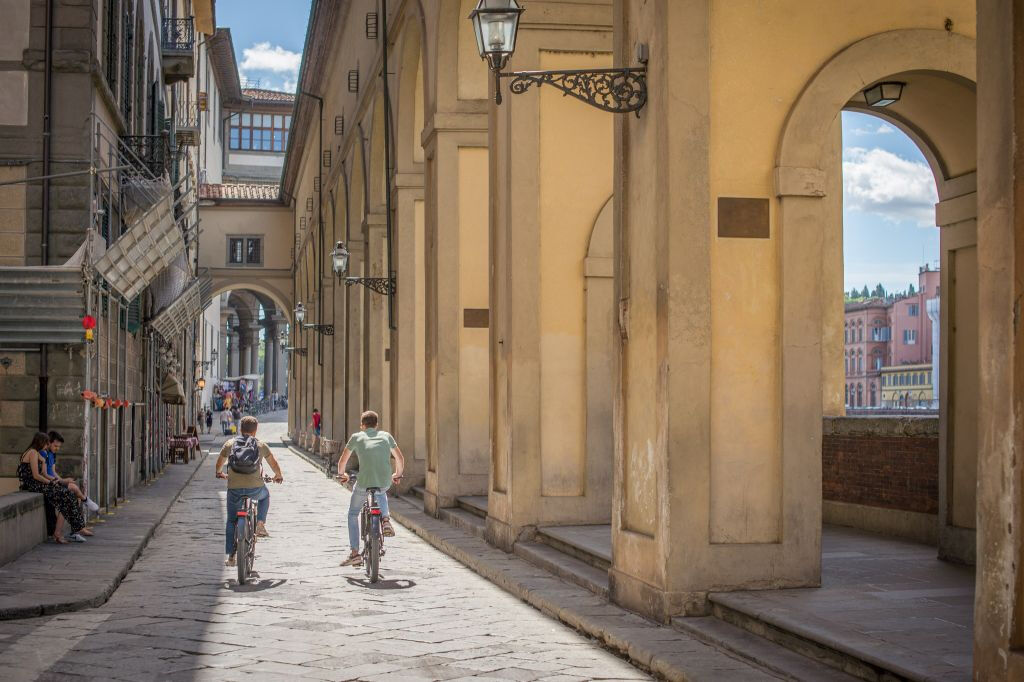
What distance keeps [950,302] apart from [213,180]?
175 ft

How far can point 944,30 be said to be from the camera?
8.84 m

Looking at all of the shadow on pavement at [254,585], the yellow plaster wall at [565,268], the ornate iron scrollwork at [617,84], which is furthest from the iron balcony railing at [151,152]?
the ornate iron scrollwork at [617,84]

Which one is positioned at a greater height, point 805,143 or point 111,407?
point 805,143

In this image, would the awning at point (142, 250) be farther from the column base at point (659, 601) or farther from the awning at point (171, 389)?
the column base at point (659, 601)

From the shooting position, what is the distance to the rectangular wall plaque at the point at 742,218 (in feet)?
28.2

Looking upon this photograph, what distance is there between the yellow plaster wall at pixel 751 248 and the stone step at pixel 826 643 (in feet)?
2.44

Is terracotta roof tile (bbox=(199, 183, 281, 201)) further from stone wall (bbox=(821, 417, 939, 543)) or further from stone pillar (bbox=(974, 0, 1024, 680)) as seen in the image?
stone pillar (bbox=(974, 0, 1024, 680))

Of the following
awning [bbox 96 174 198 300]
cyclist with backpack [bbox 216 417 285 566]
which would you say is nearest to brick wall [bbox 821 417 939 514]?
cyclist with backpack [bbox 216 417 285 566]

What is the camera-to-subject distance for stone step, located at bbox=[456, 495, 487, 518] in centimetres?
1466

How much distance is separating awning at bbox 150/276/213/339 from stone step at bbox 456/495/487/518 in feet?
33.3

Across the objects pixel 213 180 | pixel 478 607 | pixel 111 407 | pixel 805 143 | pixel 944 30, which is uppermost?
pixel 213 180

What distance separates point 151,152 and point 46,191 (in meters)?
6.41

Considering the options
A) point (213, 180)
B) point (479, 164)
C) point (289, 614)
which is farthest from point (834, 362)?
point (213, 180)

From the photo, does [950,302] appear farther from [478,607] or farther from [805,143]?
[478,607]
